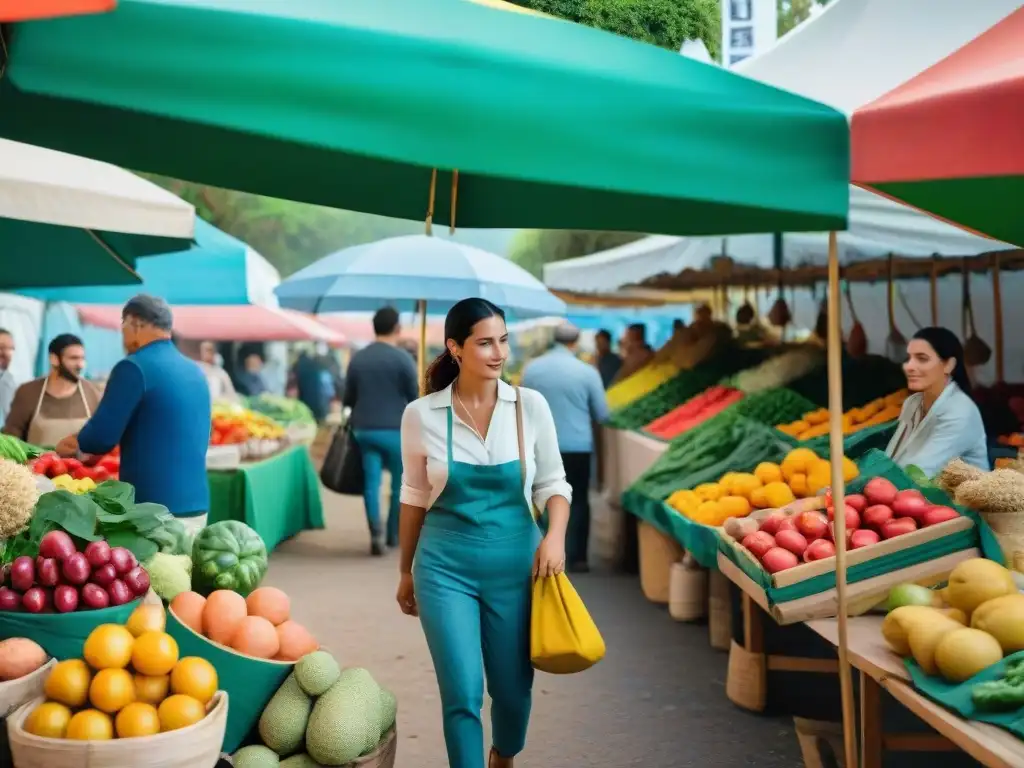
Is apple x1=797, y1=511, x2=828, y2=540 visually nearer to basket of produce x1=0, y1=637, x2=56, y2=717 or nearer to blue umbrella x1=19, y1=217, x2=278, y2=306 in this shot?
basket of produce x1=0, y1=637, x2=56, y2=717

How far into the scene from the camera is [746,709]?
5355mm

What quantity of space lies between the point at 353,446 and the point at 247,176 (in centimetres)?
567

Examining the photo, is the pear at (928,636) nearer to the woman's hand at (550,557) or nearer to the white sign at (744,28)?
the woman's hand at (550,557)

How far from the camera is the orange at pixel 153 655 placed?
2705 millimetres

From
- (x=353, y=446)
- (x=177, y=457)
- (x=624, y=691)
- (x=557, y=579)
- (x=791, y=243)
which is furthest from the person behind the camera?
(x=791, y=243)

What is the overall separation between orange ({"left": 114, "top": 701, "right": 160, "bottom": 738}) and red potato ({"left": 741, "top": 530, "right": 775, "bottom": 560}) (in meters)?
2.58

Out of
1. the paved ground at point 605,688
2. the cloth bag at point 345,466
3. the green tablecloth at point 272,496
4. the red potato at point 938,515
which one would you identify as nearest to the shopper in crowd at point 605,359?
the green tablecloth at point 272,496

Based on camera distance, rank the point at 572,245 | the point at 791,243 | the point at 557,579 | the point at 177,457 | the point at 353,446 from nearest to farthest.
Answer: the point at 557,579
the point at 177,457
the point at 353,446
the point at 791,243
the point at 572,245

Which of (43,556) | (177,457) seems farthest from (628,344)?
(43,556)

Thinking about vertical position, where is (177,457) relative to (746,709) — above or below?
above

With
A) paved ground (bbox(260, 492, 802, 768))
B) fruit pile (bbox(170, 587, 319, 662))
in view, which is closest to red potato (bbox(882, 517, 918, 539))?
paved ground (bbox(260, 492, 802, 768))

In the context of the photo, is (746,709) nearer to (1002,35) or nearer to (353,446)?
(1002,35)

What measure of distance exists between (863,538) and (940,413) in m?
1.18

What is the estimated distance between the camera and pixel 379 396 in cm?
919
